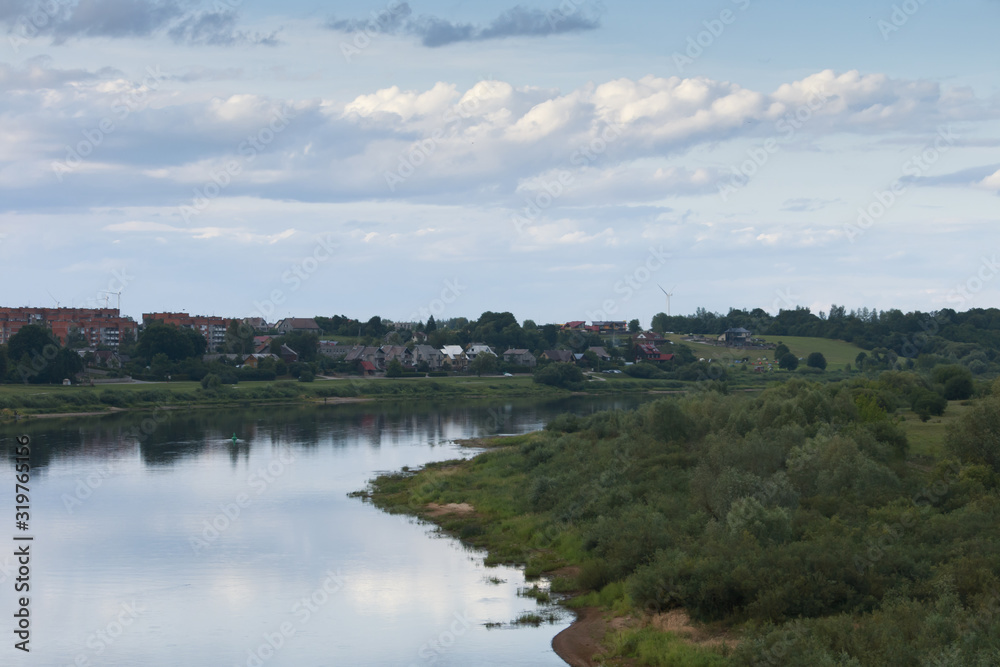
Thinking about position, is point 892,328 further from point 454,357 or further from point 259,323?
point 259,323

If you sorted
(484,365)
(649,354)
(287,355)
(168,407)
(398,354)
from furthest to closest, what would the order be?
(649,354), (398,354), (484,365), (287,355), (168,407)

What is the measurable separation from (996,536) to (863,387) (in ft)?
79.9

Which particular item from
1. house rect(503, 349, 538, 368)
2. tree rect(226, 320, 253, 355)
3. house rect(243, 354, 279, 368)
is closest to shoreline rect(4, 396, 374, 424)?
Answer: house rect(243, 354, 279, 368)

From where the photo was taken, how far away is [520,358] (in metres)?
128

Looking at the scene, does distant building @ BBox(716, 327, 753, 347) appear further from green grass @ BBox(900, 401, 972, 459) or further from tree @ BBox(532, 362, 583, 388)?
green grass @ BBox(900, 401, 972, 459)

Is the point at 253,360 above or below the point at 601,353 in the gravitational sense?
below

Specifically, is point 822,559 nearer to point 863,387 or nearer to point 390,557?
point 390,557

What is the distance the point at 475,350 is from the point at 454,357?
5238 mm

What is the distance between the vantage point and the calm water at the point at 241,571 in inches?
838

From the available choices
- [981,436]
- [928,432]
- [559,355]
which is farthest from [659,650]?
[559,355]

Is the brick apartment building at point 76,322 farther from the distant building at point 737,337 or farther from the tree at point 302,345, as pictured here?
the distant building at point 737,337

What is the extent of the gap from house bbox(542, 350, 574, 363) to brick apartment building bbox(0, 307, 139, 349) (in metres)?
55.3

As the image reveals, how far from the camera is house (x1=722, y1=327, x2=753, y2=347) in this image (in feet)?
468

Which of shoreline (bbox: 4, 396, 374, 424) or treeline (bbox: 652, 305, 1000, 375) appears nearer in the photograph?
shoreline (bbox: 4, 396, 374, 424)
